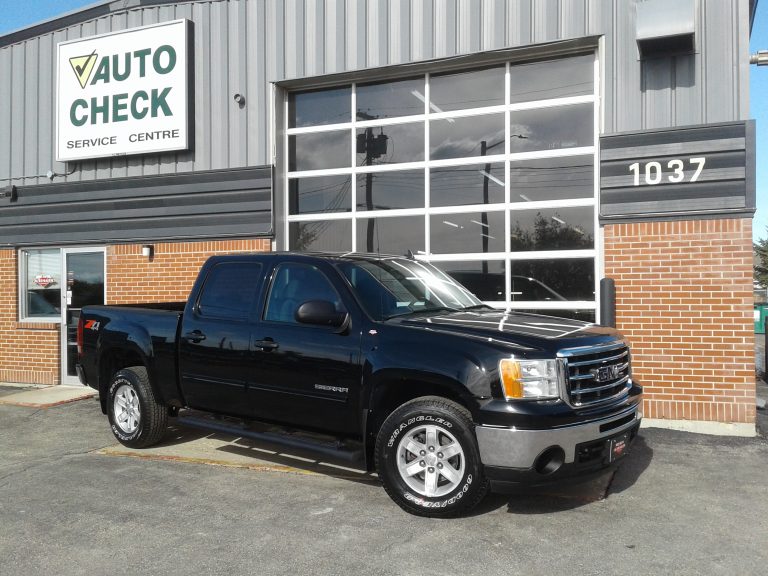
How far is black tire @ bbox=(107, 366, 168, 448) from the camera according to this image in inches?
258

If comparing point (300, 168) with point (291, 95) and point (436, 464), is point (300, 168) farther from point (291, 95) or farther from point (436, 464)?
point (436, 464)

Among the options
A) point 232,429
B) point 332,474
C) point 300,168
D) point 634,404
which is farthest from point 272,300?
point 300,168

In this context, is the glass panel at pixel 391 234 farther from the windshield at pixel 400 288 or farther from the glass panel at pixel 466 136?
the windshield at pixel 400 288

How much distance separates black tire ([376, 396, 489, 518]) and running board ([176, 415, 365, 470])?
302 mm

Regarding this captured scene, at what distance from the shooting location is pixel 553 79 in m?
8.67

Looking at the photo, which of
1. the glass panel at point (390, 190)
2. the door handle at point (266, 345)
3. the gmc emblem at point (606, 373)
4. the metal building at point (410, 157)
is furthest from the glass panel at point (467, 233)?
the door handle at point (266, 345)

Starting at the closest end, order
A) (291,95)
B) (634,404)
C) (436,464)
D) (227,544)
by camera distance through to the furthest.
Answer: (227,544) → (436,464) → (634,404) → (291,95)

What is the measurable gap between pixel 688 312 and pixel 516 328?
12.2ft

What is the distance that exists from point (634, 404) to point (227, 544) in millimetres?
3045

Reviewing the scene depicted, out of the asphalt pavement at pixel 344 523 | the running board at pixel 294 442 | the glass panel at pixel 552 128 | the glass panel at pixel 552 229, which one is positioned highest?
the glass panel at pixel 552 128

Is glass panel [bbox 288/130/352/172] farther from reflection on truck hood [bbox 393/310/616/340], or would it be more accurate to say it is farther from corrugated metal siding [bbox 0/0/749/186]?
reflection on truck hood [bbox 393/310/616/340]

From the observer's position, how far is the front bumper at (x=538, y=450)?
170 inches

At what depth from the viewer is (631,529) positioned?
455cm

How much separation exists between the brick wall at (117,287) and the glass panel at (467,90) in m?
3.21
